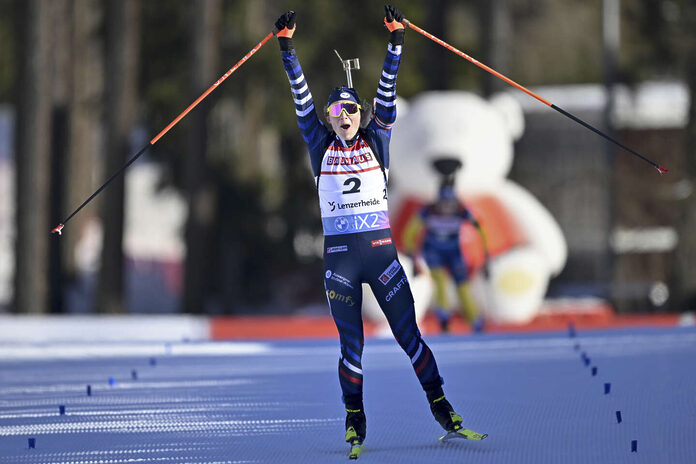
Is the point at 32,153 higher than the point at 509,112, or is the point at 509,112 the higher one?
the point at 509,112

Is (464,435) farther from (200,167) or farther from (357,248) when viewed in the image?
(200,167)

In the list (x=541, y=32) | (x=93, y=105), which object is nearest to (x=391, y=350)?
(x=93, y=105)

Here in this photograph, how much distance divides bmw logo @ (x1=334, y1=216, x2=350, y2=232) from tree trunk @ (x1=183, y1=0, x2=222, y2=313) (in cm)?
885

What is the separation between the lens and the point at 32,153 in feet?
43.5

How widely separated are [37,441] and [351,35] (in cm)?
1740

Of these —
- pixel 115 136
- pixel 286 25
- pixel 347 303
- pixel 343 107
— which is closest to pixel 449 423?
pixel 347 303

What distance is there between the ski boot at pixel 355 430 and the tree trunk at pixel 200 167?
9.15 metres

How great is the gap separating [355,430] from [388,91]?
145 cm

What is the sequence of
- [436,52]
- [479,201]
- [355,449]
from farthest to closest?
[436,52] → [479,201] → [355,449]

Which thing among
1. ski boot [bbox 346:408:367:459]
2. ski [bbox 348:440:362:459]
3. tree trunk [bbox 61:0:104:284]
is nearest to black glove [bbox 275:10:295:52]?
ski boot [bbox 346:408:367:459]

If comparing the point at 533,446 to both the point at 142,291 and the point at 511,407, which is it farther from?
the point at 142,291

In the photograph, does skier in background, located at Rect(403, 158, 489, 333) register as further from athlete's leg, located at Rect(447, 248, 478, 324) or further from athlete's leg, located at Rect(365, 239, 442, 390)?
athlete's leg, located at Rect(365, 239, 442, 390)

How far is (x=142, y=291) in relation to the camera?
19.8 m

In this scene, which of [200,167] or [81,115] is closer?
[200,167]
